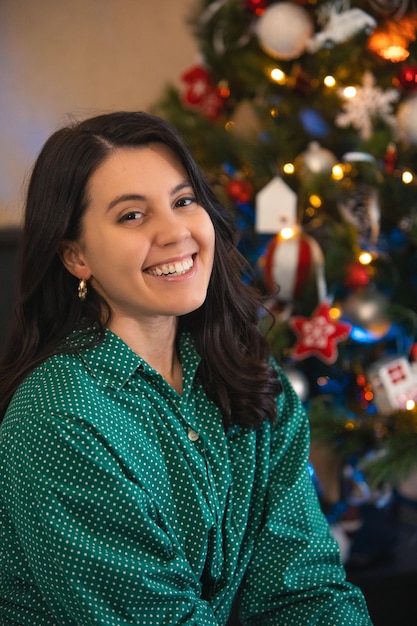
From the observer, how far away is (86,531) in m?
1.21

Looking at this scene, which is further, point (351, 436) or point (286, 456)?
point (351, 436)

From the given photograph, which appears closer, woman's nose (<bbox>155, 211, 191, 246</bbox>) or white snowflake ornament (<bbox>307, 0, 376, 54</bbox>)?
woman's nose (<bbox>155, 211, 191, 246</bbox>)

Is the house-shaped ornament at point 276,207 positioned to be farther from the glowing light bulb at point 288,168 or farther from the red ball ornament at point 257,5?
the red ball ornament at point 257,5

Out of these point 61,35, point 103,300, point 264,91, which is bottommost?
point 103,300

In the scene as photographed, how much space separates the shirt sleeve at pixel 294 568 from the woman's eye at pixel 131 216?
48 centimetres

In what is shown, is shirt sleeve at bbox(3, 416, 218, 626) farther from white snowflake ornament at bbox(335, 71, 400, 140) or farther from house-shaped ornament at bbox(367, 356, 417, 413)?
white snowflake ornament at bbox(335, 71, 400, 140)

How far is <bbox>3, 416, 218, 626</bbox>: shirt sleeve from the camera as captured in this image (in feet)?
3.90

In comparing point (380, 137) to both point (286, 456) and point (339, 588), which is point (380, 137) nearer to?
point (286, 456)

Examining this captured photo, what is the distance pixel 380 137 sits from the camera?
204 centimetres

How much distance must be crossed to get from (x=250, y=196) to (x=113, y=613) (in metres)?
1.29

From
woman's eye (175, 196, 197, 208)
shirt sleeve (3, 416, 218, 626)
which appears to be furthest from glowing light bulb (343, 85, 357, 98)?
shirt sleeve (3, 416, 218, 626)

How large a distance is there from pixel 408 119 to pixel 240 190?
46 centimetres

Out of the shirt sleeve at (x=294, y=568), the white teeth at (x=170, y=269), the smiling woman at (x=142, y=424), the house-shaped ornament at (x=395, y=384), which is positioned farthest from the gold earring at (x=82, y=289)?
the house-shaped ornament at (x=395, y=384)

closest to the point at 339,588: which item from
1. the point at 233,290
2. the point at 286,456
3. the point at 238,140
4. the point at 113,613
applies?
the point at 286,456
